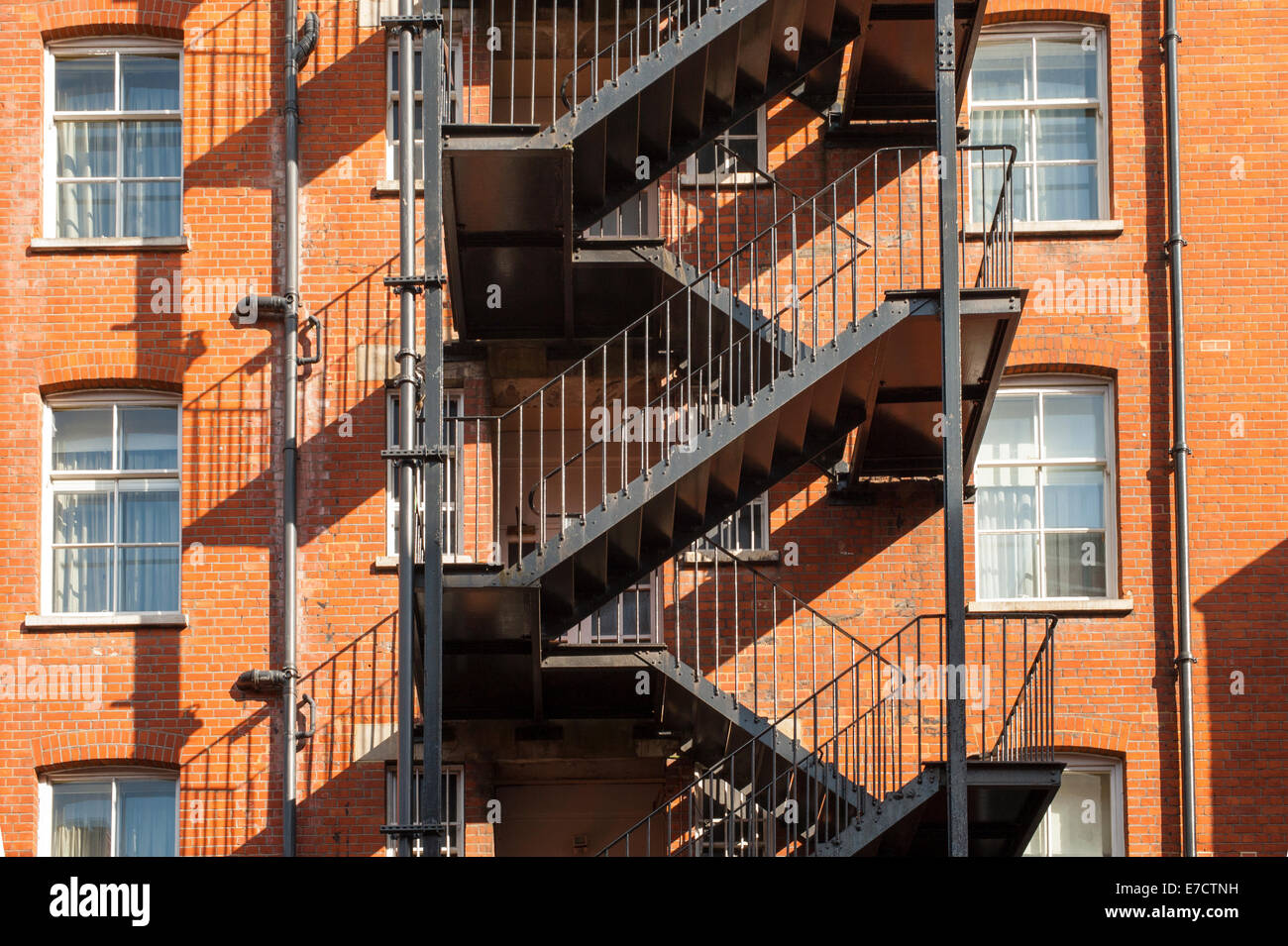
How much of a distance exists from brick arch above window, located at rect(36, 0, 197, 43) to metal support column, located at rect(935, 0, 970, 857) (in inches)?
289

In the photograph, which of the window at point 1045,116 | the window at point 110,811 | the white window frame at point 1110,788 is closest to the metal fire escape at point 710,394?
the window at point 1045,116

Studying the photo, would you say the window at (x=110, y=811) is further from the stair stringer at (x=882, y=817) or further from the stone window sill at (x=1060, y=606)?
the stone window sill at (x=1060, y=606)

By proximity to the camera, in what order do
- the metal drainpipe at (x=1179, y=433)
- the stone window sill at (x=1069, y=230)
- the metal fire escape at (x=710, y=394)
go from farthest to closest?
the stone window sill at (x=1069, y=230) < the metal drainpipe at (x=1179, y=433) < the metal fire escape at (x=710, y=394)

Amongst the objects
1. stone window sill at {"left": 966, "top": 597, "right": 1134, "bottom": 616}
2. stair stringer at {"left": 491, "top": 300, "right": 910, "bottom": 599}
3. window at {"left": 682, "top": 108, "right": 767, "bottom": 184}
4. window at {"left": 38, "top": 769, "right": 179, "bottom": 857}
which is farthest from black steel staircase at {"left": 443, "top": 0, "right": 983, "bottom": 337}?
window at {"left": 38, "top": 769, "right": 179, "bottom": 857}

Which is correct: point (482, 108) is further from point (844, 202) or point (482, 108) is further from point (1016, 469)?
point (1016, 469)

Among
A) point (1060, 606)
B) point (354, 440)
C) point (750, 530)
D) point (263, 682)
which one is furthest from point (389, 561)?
point (1060, 606)

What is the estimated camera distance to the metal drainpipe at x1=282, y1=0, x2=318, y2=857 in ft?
54.2

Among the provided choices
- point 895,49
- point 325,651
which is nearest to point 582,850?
point 325,651

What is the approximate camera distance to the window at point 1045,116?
17766 mm

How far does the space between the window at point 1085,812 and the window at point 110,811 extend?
7.37 m

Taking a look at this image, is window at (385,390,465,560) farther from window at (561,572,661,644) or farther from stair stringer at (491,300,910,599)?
stair stringer at (491,300,910,599)

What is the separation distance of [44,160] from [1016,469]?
9165mm
